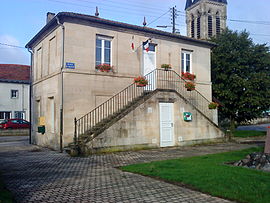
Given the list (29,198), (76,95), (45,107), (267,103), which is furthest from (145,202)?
(267,103)

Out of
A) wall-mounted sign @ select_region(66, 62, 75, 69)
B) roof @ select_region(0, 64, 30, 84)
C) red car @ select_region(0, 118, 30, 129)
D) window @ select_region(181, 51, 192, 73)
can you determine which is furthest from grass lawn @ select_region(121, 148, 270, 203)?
roof @ select_region(0, 64, 30, 84)

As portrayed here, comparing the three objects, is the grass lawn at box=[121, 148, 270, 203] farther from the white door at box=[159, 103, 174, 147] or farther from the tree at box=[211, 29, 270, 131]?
the tree at box=[211, 29, 270, 131]

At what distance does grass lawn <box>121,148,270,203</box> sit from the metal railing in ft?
16.1

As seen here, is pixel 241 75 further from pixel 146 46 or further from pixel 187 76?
pixel 146 46

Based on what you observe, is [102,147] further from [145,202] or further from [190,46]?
[190,46]

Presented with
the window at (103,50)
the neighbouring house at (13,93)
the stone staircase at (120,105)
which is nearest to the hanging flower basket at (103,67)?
the window at (103,50)

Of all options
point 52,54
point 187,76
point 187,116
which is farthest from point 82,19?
point 187,116

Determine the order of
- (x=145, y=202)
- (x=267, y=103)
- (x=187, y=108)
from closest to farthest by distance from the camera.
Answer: (x=145, y=202), (x=187, y=108), (x=267, y=103)

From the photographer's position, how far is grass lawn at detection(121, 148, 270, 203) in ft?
16.3

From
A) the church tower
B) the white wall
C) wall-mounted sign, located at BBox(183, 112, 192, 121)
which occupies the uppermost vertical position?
the church tower

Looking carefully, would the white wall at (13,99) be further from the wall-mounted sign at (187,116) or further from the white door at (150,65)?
the wall-mounted sign at (187,116)

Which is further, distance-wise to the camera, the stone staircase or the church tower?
the church tower

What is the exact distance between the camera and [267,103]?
18.6m

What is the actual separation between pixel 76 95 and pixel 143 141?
382 cm
